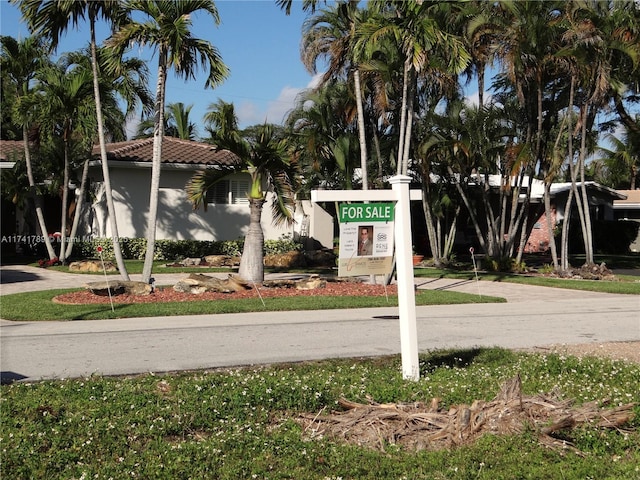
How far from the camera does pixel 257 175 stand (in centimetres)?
1862

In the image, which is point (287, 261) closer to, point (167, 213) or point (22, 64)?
point (167, 213)

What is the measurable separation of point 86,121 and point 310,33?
7.22m

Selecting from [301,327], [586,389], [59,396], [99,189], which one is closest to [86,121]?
[99,189]

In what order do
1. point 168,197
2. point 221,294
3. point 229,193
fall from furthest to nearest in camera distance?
point 229,193 < point 168,197 < point 221,294

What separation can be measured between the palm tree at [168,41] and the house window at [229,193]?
444 inches

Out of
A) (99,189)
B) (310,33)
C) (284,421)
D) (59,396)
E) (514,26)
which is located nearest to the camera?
(284,421)

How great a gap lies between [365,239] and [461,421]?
248 centimetres

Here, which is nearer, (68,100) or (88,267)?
(68,100)

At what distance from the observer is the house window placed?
29250mm

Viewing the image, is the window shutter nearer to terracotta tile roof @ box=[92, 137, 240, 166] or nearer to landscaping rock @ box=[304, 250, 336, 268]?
terracotta tile roof @ box=[92, 137, 240, 166]

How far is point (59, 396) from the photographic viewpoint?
6984 millimetres

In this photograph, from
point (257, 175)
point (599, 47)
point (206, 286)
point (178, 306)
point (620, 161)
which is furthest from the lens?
point (620, 161)

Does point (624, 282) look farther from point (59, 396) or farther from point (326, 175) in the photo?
point (59, 396)

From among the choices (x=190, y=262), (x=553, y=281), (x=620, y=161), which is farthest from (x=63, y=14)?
(x=620, y=161)
